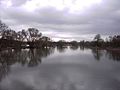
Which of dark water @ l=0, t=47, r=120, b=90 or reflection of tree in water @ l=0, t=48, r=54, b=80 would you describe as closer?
dark water @ l=0, t=47, r=120, b=90

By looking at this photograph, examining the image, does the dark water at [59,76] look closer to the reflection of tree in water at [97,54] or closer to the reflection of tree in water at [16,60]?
the reflection of tree in water at [16,60]

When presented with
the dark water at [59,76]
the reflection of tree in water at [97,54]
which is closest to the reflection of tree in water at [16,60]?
the dark water at [59,76]

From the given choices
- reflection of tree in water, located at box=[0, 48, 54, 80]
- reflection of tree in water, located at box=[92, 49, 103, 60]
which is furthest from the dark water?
reflection of tree in water, located at box=[92, 49, 103, 60]

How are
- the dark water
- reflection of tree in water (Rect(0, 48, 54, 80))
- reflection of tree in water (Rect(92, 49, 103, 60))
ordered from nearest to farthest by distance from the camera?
the dark water, reflection of tree in water (Rect(0, 48, 54, 80)), reflection of tree in water (Rect(92, 49, 103, 60))

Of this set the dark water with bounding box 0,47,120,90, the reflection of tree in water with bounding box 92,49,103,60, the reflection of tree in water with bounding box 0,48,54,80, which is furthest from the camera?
the reflection of tree in water with bounding box 92,49,103,60

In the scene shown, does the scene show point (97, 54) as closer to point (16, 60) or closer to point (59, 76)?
point (16, 60)

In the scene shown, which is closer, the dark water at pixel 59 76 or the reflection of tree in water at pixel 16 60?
the dark water at pixel 59 76

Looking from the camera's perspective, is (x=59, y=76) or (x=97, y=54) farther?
(x=97, y=54)

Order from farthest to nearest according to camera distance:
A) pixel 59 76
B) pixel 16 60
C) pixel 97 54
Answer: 1. pixel 97 54
2. pixel 16 60
3. pixel 59 76

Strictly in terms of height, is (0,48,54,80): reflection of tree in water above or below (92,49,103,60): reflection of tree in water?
above

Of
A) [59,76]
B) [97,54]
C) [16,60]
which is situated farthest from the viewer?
[97,54]

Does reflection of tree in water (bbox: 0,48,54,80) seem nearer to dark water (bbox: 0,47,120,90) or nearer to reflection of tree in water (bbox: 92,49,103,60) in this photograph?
dark water (bbox: 0,47,120,90)

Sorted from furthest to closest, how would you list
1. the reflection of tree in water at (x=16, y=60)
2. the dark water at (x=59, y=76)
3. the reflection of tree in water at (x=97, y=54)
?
1. the reflection of tree in water at (x=97, y=54)
2. the reflection of tree in water at (x=16, y=60)
3. the dark water at (x=59, y=76)

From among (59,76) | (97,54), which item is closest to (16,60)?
(59,76)
